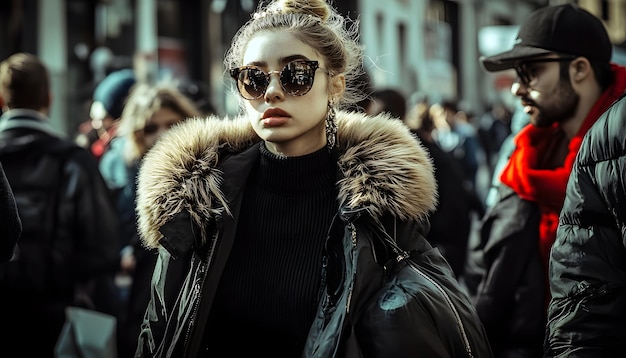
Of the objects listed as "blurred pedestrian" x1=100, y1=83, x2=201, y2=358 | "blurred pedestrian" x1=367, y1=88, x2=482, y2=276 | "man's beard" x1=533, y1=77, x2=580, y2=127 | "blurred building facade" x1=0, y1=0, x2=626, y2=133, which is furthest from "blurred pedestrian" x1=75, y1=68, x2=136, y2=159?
"man's beard" x1=533, y1=77, x2=580, y2=127

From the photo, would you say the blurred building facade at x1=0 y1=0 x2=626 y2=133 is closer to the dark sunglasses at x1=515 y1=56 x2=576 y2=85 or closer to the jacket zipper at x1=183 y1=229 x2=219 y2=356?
the dark sunglasses at x1=515 y1=56 x2=576 y2=85

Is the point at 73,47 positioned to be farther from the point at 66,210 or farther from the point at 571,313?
the point at 571,313

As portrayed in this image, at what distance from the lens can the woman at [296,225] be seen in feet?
9.53

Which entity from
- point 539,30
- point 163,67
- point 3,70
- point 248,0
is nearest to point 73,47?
point 163,67

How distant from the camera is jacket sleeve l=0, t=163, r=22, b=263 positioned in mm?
2930

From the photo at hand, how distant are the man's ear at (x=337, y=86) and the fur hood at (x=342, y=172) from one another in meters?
0.08

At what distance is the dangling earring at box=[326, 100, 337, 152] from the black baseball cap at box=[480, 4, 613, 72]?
1066 mm

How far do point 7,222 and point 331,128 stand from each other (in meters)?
1.08

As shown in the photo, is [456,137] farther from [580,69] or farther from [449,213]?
[580,69]

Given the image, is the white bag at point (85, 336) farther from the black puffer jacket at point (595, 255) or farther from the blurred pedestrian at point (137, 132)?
the black puffer jacket at point (595, 255)

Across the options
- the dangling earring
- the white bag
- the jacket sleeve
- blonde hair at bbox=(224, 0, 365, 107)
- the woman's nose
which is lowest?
the white bag

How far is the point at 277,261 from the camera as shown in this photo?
3189mm

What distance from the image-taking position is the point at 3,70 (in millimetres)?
5555

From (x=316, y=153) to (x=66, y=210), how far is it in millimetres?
2428
